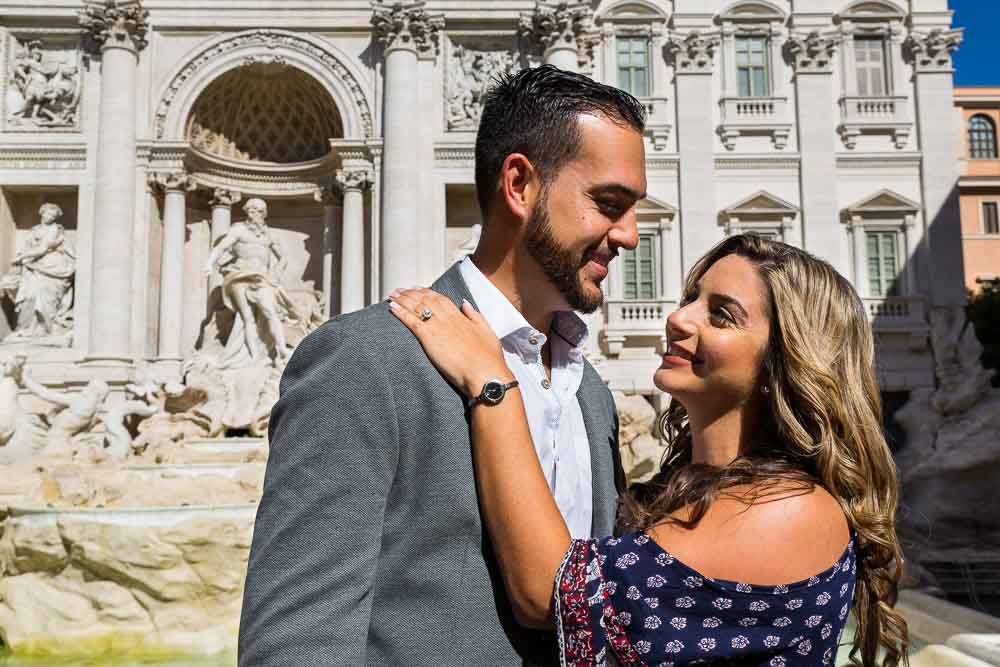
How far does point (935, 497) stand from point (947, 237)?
8029 mm

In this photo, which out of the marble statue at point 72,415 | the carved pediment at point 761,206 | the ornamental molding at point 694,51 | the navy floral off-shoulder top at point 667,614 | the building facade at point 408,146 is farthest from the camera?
the ornamental molding at point 694,51

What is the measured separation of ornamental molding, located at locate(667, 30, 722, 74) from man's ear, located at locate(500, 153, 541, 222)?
18.1 meters

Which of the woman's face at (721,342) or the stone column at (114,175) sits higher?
the stone column at (114,175)

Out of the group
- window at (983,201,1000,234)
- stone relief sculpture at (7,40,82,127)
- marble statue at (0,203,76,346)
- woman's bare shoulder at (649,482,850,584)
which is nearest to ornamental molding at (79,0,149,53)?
stone relief sculpture at (7,40,82,127)

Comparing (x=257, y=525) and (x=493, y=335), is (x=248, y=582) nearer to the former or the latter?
(x=257, y=525)

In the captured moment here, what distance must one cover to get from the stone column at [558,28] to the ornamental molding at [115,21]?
7531 mm

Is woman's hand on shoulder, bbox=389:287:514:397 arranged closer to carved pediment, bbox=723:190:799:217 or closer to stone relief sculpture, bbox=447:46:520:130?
stone relief sculpture, bbox=447:46:520:130

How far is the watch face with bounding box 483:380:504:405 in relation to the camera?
62.6 inches

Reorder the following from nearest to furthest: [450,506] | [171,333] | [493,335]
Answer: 1. [450,506]
2. [493,335]
3. [171,333]

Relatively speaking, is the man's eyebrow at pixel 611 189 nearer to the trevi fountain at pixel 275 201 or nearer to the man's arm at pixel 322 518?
the man's arm at pixel 322 518

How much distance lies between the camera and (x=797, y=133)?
18734mm

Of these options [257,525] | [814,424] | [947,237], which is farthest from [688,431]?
[947,237]

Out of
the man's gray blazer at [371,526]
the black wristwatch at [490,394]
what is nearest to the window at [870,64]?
the black wristwatch at [490,394]

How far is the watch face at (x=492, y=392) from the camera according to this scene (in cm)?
159
